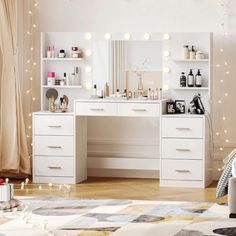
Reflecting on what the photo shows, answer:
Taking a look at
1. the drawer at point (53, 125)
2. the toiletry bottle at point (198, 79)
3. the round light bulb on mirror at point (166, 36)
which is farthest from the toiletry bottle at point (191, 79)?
the drawer at point (53, 125)

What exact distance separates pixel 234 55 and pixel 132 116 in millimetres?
1210

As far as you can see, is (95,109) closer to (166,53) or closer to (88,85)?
(88,85)

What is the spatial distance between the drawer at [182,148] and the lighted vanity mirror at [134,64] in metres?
0.68

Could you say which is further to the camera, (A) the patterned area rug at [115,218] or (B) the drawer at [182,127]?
(B) the drawer at [182,127]

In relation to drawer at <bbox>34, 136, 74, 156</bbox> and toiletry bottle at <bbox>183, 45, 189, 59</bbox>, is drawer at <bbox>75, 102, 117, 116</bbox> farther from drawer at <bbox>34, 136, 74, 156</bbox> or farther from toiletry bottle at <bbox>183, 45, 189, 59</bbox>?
toiletry bottle at <bbox>183, 45, 189, 59</bbox>

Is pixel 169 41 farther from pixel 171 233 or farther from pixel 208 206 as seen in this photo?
pixel 171 233

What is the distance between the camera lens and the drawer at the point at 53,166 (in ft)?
24.9

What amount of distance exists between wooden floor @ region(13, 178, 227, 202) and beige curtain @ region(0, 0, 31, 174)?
30 cm

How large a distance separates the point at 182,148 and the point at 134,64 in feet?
3.39

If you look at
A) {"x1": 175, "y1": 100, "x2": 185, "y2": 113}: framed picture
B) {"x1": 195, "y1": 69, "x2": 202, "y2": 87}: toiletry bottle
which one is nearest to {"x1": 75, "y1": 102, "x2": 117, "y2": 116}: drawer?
{"x1": 175, "y1": 100, "x2": 185, "y2": 113}: framed picture

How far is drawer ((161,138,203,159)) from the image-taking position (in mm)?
7301

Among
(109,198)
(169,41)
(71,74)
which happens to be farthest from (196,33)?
(109,198)

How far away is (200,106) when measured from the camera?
7508 mm

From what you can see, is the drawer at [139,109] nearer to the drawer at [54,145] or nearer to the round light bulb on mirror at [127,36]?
the drawer at [54,145]
